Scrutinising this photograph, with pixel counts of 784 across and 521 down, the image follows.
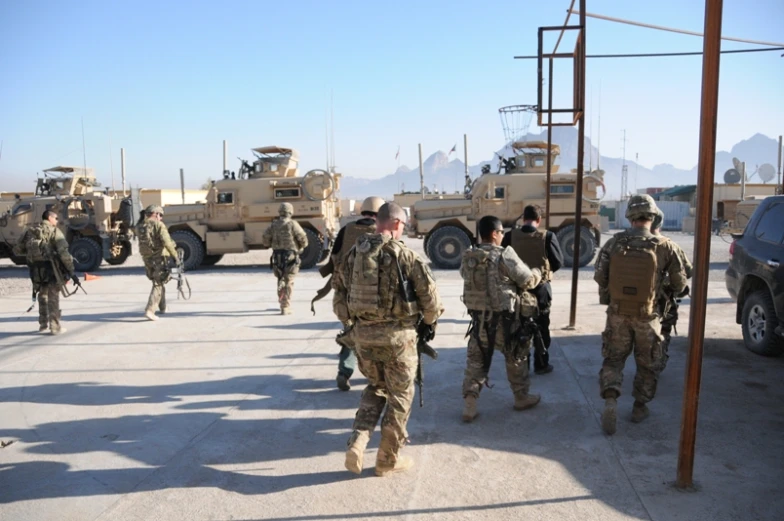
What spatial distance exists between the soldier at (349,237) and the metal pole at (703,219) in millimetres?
2062

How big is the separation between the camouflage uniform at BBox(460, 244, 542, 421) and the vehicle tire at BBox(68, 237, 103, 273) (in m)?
13.5

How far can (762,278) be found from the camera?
18.5ft

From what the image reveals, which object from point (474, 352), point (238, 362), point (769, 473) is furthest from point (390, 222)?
point (238, 362)

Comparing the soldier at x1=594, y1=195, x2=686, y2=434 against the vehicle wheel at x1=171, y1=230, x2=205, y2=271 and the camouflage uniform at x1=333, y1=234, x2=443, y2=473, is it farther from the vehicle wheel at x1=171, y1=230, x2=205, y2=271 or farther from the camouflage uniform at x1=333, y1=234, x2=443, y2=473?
the vehicle wheel at x1=171, y1=230, x2=205, y2=271

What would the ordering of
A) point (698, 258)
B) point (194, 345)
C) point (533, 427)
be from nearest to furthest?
1. point (698, 258)
2. point (533, 427)
3. point (194, 345)

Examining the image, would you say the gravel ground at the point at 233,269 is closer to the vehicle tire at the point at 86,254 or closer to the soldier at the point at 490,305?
the vehicle tire at the point at 86,254

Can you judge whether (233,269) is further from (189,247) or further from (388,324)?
(388,324)

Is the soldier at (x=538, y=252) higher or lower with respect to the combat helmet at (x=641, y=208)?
lower

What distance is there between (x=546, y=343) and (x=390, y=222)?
2.83m

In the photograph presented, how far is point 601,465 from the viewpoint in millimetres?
3520

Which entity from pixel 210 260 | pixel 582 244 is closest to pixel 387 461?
pixel 582 244

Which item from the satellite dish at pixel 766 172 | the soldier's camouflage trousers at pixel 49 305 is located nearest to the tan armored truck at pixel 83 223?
the soldier's camouflage trousers at pixel 49 305

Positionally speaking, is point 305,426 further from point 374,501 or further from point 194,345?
point 194,345

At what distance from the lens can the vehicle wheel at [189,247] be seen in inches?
580
